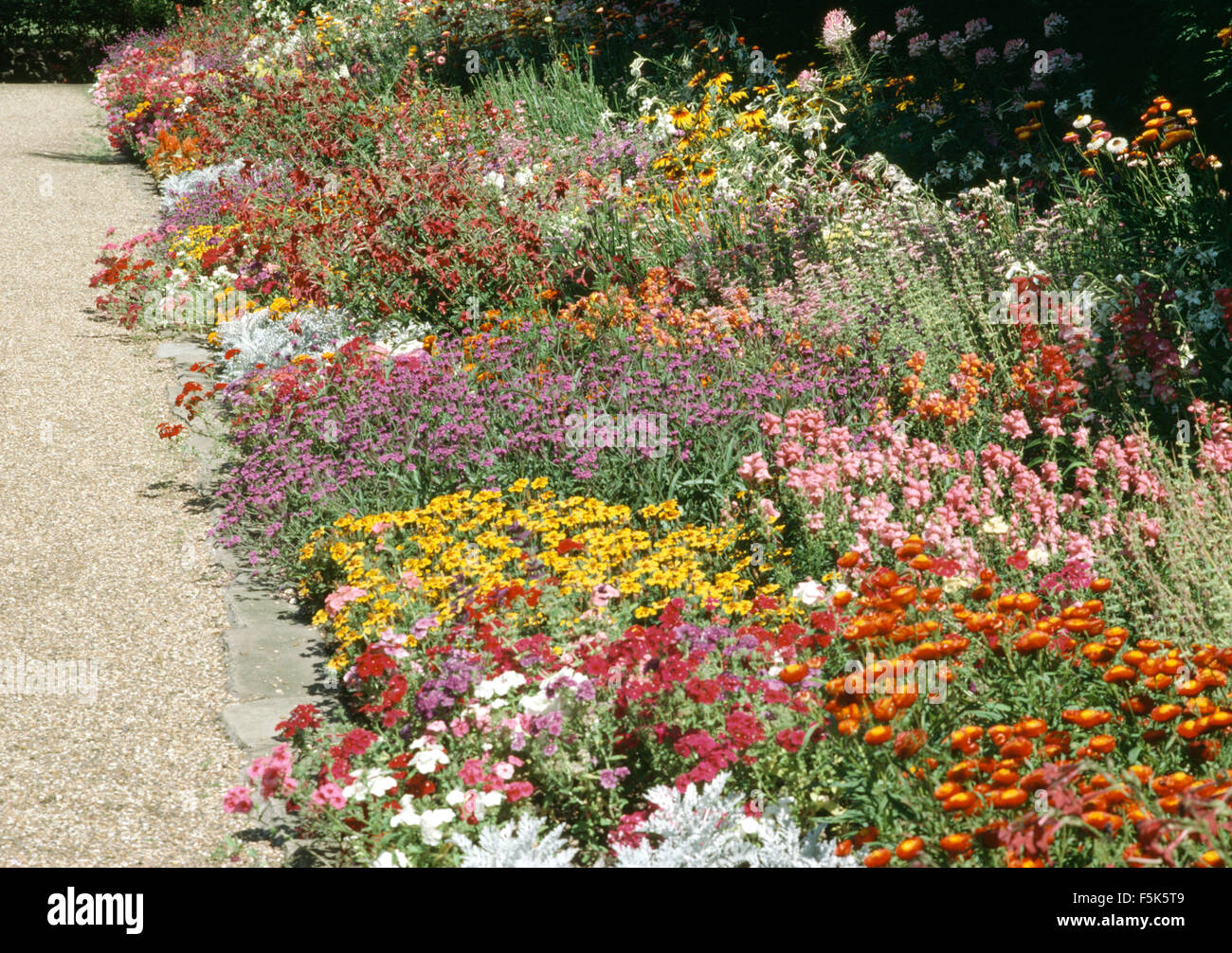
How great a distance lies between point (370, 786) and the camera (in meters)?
3.02

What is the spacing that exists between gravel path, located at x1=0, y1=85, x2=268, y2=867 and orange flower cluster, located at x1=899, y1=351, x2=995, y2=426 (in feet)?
9.77

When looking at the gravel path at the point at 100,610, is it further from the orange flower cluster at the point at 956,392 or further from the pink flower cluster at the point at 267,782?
the orange flower cluster at the point at 956,392

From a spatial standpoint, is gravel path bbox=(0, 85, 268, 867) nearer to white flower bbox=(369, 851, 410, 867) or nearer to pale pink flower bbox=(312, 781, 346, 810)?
pale pink flower bbox=(312, 781, 346, 810)

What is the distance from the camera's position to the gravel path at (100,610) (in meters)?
3.32

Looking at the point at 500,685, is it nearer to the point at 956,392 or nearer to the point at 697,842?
the point at 697,842

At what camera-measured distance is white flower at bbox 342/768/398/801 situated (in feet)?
9.70

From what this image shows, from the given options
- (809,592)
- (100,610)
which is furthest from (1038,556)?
(100,610)

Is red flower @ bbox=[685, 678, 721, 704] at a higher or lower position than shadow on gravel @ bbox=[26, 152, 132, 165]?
lower

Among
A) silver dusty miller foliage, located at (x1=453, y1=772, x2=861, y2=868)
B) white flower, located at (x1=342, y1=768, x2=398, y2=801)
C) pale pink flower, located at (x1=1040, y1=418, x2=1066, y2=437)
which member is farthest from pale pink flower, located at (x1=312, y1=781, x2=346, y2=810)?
pale pink flower, located at (x1=1040, y1=418, x2=1066, y2=437)

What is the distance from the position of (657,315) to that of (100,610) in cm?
297

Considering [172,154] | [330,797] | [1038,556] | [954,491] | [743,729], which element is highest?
[172,154]

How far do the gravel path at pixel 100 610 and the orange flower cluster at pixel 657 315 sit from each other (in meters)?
2.32

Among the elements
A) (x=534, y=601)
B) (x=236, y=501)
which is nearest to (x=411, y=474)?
(x=236, y=501)

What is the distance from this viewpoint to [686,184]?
7211 millimetres
